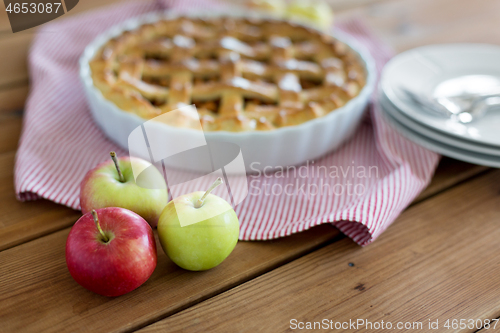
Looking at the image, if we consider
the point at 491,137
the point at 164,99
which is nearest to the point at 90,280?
the point at 164,99

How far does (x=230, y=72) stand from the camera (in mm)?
913

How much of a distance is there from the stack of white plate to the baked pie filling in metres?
0.08

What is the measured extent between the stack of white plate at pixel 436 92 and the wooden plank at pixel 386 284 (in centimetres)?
12

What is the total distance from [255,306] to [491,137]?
503mm

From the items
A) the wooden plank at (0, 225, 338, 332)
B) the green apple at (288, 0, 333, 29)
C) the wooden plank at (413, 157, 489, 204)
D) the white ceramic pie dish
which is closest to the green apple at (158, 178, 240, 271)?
the wooden plank at (0, 225, 338, 332)

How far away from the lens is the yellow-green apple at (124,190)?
1.92ft

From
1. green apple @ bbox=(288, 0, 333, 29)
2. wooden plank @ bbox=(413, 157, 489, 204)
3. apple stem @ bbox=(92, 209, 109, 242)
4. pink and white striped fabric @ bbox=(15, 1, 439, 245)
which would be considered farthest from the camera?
green apple @ bbox=(288, 0, 333, 29)

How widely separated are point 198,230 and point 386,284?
0.26 m

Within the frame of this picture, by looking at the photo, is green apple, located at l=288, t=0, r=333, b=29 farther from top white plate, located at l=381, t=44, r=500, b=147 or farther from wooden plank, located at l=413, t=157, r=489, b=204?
wooden plank, located at l=413, t=157, r=489, b=204

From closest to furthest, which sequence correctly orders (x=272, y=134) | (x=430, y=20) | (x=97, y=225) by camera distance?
1. (x=97, y=225)
2. (x=272, y=134)
3. (x=430, y=20)

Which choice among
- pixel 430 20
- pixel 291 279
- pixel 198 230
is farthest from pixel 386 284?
pixel 430 20

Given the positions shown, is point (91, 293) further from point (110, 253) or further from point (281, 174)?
point (281, 174)

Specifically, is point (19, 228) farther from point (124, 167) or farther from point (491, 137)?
point (491, 137)

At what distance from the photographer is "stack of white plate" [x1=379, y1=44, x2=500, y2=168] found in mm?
750
